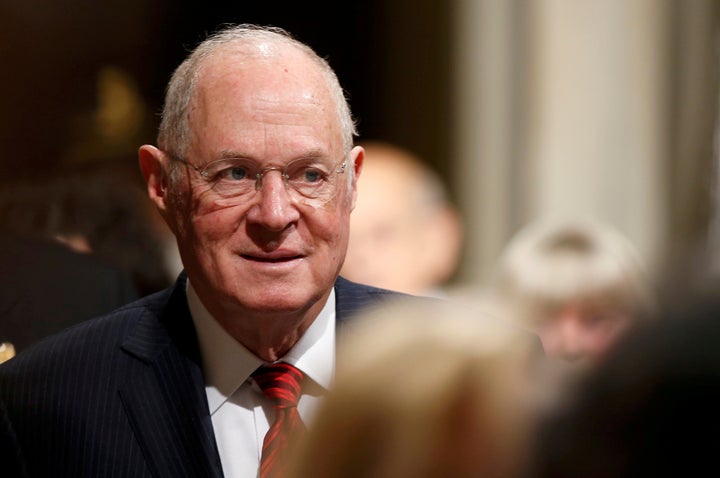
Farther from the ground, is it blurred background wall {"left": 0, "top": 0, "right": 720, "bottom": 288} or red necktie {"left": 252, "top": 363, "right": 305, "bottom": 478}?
red necktie {"left": 252, "top": 363, "right": 305, "bottom": 478}

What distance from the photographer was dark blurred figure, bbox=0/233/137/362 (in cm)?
280

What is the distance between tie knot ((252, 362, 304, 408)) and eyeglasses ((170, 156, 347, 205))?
303 millimetres

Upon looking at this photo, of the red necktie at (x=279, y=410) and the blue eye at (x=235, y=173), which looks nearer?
the red necktie at (x=279, y=410)

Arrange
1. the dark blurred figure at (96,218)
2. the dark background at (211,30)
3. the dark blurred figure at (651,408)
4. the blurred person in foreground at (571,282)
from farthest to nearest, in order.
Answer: the dark background at (211,30) → the blurred person in foreground at (571,282) → the dark blurred figure at (96,218) → the dark blurred figure at (651,408)

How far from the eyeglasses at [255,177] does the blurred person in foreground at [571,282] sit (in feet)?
4.00

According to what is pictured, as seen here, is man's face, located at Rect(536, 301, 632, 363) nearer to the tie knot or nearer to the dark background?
the tie knot

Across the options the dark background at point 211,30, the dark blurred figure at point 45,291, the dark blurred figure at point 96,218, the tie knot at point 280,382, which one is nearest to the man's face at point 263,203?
the tie knot at point 280,382

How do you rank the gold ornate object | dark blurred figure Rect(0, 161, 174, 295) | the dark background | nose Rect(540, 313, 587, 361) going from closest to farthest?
the gold ornate object, dark blurred figure Rect(0, 161, 174, 295), nose Rect(540, 313, 587, 361), the dark background

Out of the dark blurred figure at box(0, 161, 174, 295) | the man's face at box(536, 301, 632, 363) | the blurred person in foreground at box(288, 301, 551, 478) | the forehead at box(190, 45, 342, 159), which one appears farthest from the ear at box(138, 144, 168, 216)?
the blurred person in foreground at box(288, 301, 551, 478)

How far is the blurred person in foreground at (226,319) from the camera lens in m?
2.22

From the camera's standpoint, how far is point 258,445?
222cm

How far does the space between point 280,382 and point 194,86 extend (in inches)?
22.1

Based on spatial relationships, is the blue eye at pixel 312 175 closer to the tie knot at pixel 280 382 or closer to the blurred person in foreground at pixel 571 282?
the tie knot at pixel 280 382

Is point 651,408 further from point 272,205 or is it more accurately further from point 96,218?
point 96,218
